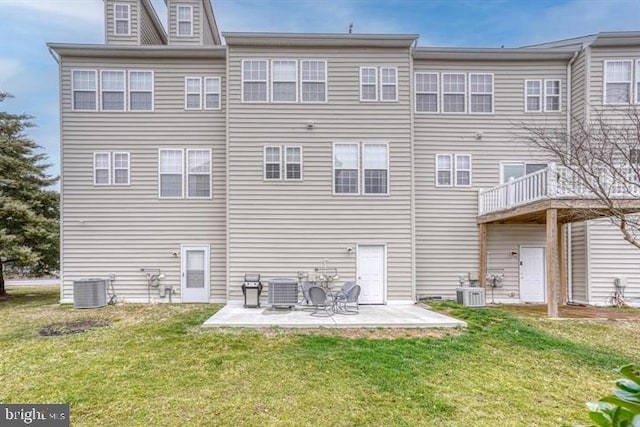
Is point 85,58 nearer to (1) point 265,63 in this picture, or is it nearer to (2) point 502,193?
(1) point 265,63

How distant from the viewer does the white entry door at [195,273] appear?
1033cm

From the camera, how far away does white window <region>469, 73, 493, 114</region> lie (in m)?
10.8

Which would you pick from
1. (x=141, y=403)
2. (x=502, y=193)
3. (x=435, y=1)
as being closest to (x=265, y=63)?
(x=502, y=193)

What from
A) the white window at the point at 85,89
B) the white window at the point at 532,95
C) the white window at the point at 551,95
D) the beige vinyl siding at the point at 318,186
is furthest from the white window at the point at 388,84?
the white window at the point at 85,89

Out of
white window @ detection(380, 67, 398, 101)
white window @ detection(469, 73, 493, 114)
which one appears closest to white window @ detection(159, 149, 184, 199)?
white window @ detection(380, 67, 398, 101)

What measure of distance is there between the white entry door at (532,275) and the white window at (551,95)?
462cm

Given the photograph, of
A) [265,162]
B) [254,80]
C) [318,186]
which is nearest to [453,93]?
[318,186]

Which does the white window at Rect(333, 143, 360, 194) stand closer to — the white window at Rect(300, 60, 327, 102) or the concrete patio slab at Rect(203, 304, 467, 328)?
the white window at Rect(300, 60, 327, 102)

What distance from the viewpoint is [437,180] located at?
35.4 ft

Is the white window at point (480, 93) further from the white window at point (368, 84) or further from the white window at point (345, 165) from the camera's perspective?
Result: the white window at point (345, 165)

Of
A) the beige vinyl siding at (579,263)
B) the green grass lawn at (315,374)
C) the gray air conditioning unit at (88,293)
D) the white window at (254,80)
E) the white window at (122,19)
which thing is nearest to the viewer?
the green grass lawn at (315,374)

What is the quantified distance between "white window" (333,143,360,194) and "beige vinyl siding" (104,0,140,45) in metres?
7.52

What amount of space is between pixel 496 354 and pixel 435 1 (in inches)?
622

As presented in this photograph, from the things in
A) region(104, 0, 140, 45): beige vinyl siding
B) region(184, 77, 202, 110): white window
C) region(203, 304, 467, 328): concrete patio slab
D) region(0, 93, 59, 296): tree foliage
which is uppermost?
region(104, 0, 140, 45): beige vinyl siding
